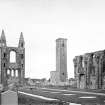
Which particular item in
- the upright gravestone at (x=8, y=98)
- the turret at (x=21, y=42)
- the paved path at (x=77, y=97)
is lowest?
the paved path at (x=77, y=97)

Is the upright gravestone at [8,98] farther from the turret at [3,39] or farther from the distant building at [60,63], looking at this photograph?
the distant building at [60,63]

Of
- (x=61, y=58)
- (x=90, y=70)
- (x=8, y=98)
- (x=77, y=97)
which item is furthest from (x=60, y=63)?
(x=8, y=98)

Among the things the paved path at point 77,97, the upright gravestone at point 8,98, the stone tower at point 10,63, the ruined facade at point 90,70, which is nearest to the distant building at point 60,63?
the stone tower at point 10,63

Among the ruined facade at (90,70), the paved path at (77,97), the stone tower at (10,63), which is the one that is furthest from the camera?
the stone tower at (10,63)

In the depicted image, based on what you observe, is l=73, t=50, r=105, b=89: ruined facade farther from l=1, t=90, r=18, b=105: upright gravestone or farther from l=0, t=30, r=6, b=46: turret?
l=1, t=90, r=18, b=105: upright gravestone

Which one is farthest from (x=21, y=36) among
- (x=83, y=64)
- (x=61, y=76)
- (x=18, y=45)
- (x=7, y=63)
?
(x=83, y=64)

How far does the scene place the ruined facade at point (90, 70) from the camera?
5756 cm

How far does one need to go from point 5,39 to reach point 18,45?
525cm

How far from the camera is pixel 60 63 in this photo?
9562 centimetres

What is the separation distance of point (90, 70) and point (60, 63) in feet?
112

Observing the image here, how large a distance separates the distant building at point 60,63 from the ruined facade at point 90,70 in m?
23.7

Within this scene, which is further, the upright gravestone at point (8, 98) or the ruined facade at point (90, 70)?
the ruined facade at point (90, 70)

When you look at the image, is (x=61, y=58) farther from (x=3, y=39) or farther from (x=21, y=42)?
(x=3, y=39)

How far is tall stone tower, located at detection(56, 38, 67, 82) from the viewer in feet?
310
